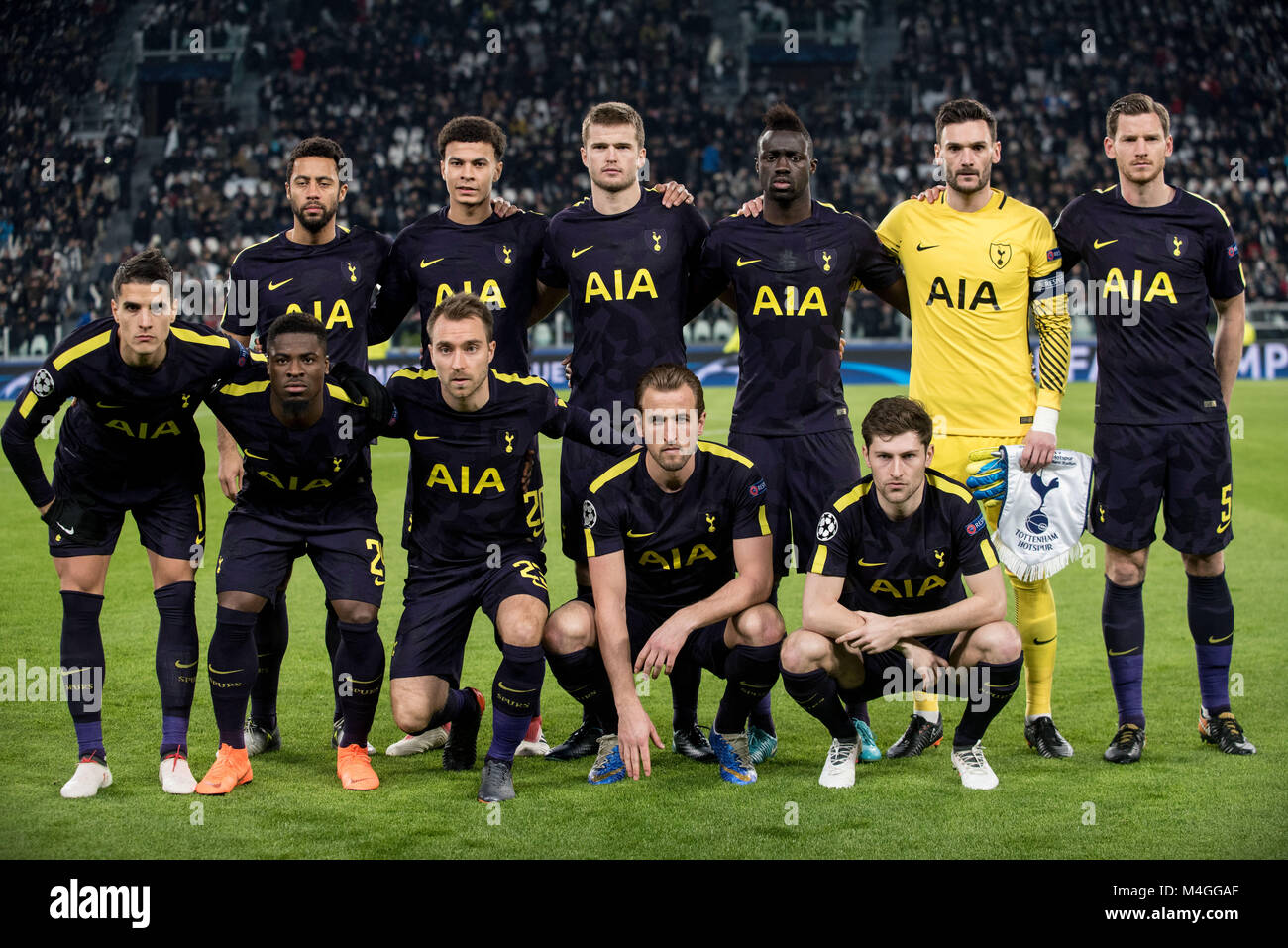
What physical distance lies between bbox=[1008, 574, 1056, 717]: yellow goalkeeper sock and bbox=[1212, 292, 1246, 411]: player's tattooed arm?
107 centimetres

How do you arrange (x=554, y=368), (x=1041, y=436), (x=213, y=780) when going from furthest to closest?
(x=554, y=368) → (x=1041, y=436) → (x=213, y=780)

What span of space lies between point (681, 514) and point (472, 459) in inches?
31.9

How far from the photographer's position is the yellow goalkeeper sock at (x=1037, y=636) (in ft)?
17.3

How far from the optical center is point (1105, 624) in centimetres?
530

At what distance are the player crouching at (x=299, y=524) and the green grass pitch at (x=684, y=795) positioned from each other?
0.31 meters

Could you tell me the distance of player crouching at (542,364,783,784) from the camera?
4750mm

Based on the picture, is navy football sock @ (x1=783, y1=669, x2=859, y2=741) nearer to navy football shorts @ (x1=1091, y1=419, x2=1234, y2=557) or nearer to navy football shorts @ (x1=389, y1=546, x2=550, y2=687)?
navy football shorts @ (x1=389, y1=546, x2=550, y2=687)

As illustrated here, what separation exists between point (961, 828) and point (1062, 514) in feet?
5.03

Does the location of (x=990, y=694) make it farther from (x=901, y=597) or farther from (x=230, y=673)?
(x=230, y=673)

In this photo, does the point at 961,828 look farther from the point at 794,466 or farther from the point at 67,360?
the point at 67,360

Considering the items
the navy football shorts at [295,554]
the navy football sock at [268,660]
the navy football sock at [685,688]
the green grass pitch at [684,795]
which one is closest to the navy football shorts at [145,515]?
the navy football shorts at [295,554]
